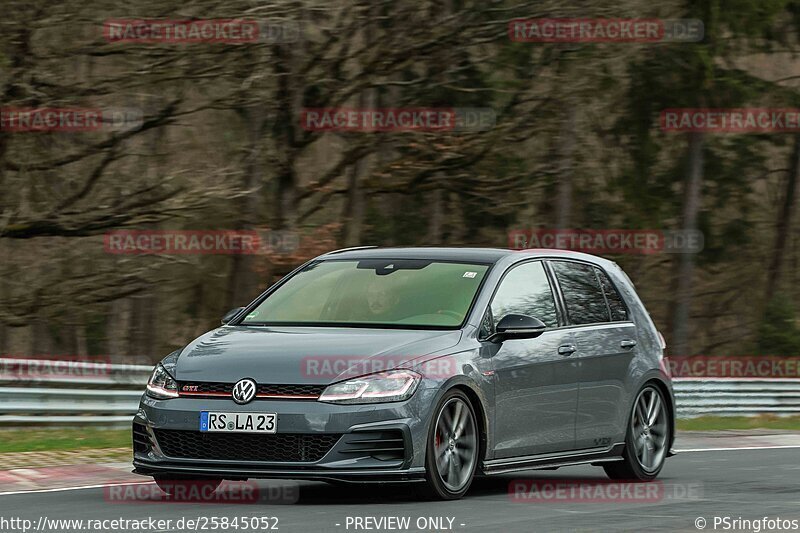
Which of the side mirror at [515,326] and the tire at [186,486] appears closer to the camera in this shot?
the tire at [186,486]

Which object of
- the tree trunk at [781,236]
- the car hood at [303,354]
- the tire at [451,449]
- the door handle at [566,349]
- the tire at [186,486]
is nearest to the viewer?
the car hood at [303,354]

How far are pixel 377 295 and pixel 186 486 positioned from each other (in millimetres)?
1816

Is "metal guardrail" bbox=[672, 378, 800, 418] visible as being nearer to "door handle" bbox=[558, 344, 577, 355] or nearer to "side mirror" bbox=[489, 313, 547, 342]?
"door handle" bbox=[558, 344, 577, 355]

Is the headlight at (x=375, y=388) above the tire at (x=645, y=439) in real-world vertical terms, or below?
above

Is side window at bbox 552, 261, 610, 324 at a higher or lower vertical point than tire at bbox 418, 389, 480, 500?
higher

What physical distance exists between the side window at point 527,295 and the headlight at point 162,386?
88.2 inches

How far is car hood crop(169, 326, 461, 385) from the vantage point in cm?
942

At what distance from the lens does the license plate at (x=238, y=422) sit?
9297 mm

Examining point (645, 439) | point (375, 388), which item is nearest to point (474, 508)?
point (375, 388)

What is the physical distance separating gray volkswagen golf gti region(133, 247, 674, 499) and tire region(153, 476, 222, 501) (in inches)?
0.8

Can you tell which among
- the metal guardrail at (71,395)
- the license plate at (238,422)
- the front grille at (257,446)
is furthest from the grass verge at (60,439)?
the license plate at (238,422)

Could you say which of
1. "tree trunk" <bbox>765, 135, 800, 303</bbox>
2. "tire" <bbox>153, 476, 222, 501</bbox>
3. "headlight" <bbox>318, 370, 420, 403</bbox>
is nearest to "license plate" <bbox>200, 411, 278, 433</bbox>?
"headlight" <bbox>318, 370, 420, 403</bbox>

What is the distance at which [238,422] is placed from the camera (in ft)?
30.6

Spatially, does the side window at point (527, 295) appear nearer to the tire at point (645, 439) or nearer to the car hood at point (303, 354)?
the car hood at point (303, 354)
